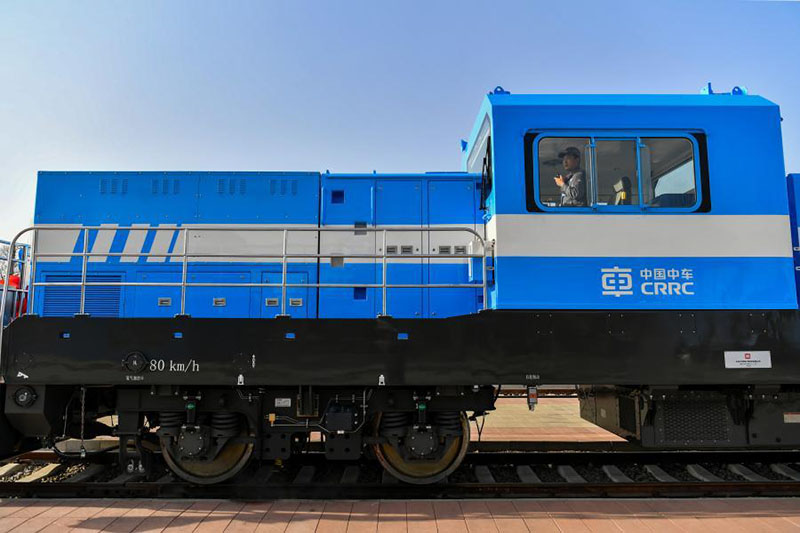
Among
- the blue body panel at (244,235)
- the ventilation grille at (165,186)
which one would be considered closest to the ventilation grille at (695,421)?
the blue body panel at (244,235)

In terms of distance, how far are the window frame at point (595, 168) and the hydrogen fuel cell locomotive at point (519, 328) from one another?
17 mm

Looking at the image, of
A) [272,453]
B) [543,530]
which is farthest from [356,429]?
[543,530]

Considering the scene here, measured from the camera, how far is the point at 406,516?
4.60 m

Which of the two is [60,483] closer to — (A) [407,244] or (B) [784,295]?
(A) [407,244]

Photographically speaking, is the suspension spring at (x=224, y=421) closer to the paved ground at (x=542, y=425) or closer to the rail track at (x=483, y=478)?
the rail track at (x=483, y=478)

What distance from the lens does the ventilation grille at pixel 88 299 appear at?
19.0 ft

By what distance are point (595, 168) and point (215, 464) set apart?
201 inches

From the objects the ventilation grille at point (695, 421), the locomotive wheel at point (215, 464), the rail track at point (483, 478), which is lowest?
the rail track at point (483, 478)

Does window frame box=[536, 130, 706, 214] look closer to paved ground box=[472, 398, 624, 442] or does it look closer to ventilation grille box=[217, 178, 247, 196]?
ventilation grille box=[217, 178, 247, 196]

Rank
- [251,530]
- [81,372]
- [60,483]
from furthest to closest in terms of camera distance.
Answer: [60,483]
[81,372]
[251,530]

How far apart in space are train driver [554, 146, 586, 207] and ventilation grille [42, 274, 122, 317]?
16.9ft

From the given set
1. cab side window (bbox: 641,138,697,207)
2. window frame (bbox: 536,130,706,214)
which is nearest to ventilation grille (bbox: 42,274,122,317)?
window frame (bbox: 536,130,706,214)

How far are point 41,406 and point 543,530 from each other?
194 inches

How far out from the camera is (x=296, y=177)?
20.3 ft
